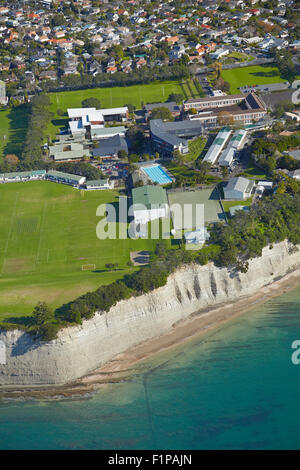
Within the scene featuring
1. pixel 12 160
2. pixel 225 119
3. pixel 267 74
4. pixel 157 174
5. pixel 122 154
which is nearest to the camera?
pixel 157 174

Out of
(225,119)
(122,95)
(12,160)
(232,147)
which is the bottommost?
(12,160)

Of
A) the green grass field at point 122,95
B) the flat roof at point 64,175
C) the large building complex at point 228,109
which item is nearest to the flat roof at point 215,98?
the large building complex at point 228,109

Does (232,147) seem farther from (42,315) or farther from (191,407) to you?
(191,407)

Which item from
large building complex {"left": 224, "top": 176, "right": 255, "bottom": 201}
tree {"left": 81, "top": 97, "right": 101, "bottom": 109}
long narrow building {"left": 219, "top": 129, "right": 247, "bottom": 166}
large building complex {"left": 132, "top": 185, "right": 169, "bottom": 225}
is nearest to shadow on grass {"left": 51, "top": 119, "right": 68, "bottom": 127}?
tree {"left": 81, "top": 97, "right": 101, "bottom": 109}

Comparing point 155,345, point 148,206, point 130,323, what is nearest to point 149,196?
point 148,206

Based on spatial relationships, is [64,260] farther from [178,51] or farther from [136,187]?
[178,51]

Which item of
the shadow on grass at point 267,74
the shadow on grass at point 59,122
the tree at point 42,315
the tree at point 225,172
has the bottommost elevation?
the tree at point 42,315

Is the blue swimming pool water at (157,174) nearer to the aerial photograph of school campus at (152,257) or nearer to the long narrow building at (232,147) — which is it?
the aerial photograph of school campus at (152,257)

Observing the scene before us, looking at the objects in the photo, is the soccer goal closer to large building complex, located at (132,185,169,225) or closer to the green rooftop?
large building complex, located at (132,185,169,225)
